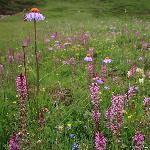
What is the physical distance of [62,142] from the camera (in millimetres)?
5535

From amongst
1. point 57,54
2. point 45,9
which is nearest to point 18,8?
point 45,9

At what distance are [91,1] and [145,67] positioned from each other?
56103mm

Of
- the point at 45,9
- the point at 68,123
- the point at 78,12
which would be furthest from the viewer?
the point at 45,9

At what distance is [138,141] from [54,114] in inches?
108

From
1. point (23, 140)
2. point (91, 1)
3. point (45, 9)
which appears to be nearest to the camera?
point (23, 140)

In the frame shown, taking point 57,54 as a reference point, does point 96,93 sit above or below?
above

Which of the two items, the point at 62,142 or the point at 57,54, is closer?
the point at 62,142

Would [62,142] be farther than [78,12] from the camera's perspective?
No

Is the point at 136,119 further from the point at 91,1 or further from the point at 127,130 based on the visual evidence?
the point at 91,1

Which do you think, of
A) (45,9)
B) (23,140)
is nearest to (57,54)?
(23,140)

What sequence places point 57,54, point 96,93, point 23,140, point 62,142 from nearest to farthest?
1. point 23,140
2. point 96,93
3. point 62,142
4. point 57,54

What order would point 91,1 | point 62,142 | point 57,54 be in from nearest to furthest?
1. point 62,142
2. point 57,54
3. point 91,1

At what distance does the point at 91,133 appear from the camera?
5777 millimetres

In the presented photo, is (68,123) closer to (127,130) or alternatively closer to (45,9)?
(127,130)
